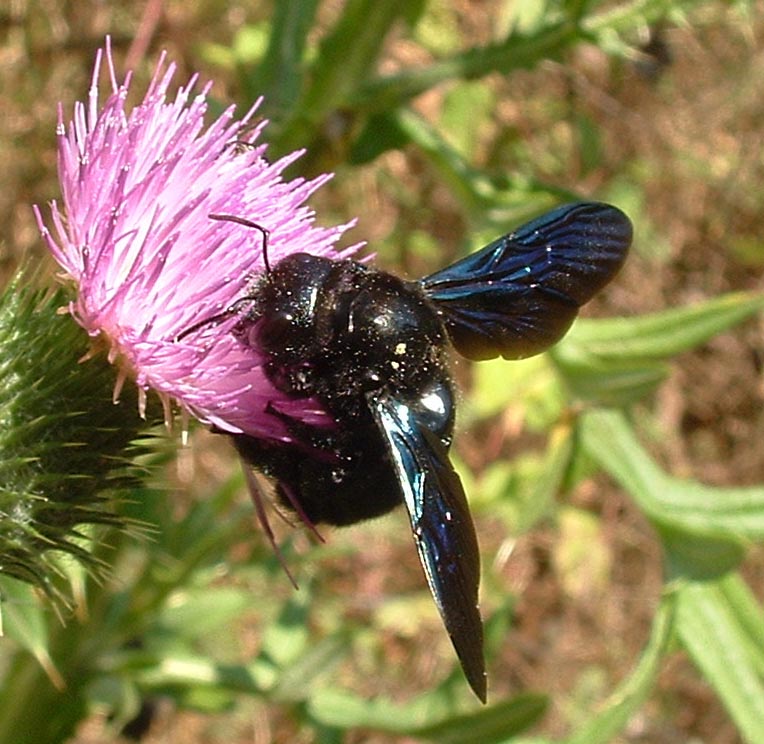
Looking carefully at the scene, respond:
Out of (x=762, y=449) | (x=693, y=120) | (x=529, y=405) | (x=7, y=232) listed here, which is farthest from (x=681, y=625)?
(x=693, y=120)

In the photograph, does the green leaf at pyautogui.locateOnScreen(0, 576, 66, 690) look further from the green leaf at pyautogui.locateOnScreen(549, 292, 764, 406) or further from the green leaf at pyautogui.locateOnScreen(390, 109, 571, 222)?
the green leaf at pyautogui.locateOnScreen(390, 109, 571, 222)

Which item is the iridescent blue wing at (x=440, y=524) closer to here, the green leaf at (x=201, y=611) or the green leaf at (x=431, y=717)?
the green leaf at (x=431, y=717)

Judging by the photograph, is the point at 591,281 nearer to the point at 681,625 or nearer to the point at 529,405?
the point at 681,625

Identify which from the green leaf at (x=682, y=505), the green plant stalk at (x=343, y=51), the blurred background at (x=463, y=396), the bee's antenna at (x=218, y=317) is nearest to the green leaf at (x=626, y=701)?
the blurred background at (x=463, y=396)

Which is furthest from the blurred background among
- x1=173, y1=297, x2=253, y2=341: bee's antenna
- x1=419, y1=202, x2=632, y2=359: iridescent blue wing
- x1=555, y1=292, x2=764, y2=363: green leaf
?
x1=419, y1=202, x2=632, y2=359: iridescent blue wing

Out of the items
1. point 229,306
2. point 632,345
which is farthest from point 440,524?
point 632,345

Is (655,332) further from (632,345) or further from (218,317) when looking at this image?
(218,317)
